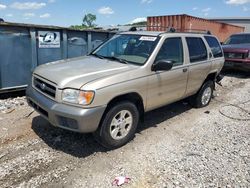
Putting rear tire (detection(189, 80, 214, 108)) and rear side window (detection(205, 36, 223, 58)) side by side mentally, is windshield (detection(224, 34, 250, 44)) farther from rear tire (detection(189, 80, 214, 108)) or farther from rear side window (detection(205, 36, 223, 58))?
rear tire (detection(189, 80, 214, 108))

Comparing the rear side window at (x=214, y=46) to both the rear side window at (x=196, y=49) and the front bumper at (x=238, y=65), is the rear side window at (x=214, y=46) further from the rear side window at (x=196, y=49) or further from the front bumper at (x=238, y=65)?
the front bumper at (x=238, y=65)

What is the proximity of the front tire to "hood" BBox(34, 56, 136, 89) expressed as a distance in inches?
21.3

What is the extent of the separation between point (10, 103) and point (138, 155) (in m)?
3.45

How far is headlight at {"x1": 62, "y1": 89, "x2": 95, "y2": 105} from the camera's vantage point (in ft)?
11.5

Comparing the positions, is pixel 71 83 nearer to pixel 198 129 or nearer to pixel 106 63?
pixel 106 63

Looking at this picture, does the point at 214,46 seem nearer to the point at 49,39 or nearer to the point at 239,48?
the point at 49,39

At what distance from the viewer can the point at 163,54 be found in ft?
15.3

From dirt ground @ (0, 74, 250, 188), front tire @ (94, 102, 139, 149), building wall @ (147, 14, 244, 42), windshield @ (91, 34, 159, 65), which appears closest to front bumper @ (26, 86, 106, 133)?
front tire @ (94, 102, 139, 149)

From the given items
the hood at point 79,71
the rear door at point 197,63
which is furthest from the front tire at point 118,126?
the rear door at point 197,63

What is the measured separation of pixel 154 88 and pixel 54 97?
166cm

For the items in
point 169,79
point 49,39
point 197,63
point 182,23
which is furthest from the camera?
point 182,23

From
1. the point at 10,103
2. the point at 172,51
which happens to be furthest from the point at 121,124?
the point at 10,103

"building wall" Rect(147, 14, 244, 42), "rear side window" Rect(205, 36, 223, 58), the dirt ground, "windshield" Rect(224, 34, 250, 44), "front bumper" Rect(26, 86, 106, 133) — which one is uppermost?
"building wall" Rect(147, 14, 244, 42)

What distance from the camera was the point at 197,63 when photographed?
18.3ft
